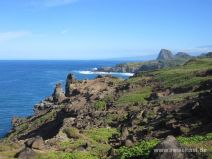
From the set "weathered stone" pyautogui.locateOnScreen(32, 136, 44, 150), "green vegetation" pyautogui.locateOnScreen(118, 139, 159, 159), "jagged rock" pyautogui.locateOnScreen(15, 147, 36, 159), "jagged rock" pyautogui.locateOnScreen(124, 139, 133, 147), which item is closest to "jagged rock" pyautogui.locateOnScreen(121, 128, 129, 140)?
"jagged rock" pyautogui.locateOnScreen(124, 139, 133, 147)

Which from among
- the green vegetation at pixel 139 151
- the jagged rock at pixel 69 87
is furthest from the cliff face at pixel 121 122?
the jagged rock at pixel 69 87

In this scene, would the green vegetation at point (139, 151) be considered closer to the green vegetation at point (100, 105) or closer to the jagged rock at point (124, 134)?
the jagged rock at point (124, 134)

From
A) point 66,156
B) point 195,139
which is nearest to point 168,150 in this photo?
point 195,139

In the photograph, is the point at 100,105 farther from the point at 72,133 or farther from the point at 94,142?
the point at 94,142

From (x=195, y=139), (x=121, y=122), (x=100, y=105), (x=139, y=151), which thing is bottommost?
(x=100, y=105)

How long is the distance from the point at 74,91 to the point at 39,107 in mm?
8661

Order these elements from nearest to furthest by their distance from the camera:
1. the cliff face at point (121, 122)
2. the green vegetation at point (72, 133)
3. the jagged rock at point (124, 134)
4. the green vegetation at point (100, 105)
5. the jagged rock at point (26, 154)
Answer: the jagged rock at point (26, 154)
the cliff face at point (121, 122)
the jagged rock at point (124, 134)
the green vegetation at point (72, 133)
the green vegetation at point (100, 105)

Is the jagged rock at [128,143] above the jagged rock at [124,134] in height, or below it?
above

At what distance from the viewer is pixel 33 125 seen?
6981 cm

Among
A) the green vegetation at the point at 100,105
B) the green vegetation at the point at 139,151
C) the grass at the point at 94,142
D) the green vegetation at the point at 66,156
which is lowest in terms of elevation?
the green vegetation at the point at 100,105

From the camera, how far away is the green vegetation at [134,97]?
63.3 metres

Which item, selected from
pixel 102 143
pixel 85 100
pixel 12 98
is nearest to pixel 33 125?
pixel 85 100

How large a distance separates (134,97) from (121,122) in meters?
16.1

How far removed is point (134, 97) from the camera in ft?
216
